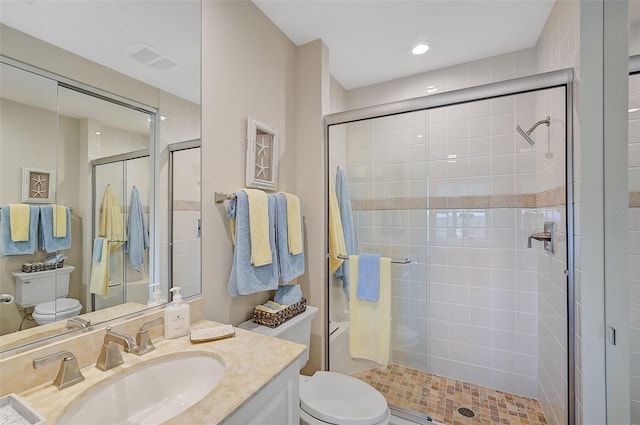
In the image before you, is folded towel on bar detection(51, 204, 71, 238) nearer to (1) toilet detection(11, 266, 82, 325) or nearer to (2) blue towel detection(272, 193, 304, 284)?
(1) toilet detection(11, 266, 82, 325)

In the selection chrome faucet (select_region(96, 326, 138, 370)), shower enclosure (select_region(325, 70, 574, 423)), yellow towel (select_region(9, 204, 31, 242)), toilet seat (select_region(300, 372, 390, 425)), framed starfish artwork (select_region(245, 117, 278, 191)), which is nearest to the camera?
yellow towel (select_region(9, 204, 31, 242))

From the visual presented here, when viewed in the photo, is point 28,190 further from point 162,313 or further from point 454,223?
point 454,223

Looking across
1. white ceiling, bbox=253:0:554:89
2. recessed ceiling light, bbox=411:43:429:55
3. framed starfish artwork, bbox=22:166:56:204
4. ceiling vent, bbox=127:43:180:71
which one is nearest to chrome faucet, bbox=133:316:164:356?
framed starfish artwork, bbox=22:166:56:204

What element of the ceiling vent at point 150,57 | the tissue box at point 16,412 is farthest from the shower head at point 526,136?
the tissue box at point 16,412

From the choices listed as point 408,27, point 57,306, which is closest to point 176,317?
point 57,306

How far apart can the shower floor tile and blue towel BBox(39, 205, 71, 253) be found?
1689 mm

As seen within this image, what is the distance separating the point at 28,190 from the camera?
75 cm

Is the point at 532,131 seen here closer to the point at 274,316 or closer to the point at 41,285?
the point at 274,316

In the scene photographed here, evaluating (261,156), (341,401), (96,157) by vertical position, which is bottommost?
(341,401)

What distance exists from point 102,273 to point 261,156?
0.94 m

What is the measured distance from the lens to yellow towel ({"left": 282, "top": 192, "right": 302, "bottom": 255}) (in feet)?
5.21

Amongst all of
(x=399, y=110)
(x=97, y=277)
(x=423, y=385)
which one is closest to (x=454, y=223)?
(x=399, y=110)

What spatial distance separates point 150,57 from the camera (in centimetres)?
108

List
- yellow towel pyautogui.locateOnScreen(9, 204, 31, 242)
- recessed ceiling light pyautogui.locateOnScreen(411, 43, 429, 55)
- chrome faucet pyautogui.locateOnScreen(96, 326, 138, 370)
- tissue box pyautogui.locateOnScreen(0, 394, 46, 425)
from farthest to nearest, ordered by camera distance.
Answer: recessed ceiling light pyautogui.locateOnScreen(411, 43, 429, 55) → chrome faucet pyautogui.locateOnScreen(96, 326, 138, 370) → yellow towel pyautogui.locateOnScreen(9, 204, 31, 242) → tissue box pyautogui.locateOnScreen(0, 394, 46, 425)
